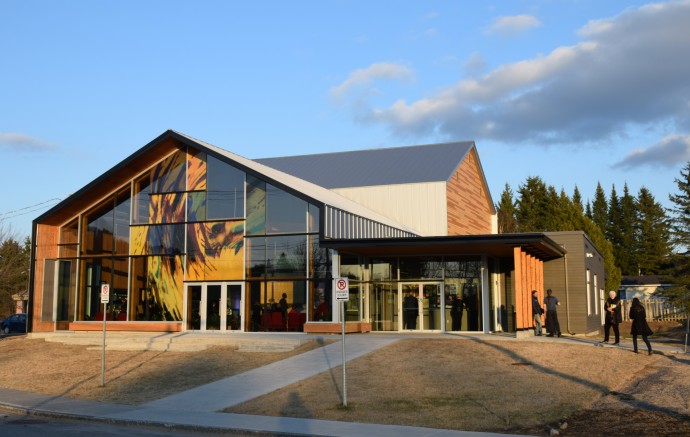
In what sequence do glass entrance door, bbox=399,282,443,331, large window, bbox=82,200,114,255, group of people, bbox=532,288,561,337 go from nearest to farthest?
group of people, bbox=532,288,561,337
glass entrance door, bbox=399,282,443,331
large window, bbox=82,200,114,255

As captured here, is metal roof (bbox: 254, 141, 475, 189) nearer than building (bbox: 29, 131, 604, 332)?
No

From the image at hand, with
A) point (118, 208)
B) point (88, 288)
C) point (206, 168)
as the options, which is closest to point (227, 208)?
point (206, 168)

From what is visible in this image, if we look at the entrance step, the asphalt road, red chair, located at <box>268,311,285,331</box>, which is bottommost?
the asphalt road

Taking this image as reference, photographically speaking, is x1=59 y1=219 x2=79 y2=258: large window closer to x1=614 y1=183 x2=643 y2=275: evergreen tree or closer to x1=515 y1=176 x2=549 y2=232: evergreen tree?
x1=515 y1=176 x2=549 y2=232: evergreen tree

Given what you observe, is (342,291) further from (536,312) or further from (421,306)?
(421,306)

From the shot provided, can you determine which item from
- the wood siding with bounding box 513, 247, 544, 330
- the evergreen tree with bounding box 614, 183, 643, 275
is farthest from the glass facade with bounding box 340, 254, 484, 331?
the evergreen tree with bounding box 614, 183, 643, 275

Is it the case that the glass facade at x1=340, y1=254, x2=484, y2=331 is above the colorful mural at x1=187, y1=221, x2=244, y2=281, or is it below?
below

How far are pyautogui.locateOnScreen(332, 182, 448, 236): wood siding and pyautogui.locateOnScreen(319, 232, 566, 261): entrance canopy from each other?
8.49 m

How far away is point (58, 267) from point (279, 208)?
11248 millimetres

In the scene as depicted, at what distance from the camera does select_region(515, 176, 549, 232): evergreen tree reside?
8206 cm

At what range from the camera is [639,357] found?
2130cm

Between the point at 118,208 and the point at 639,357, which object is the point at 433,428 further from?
the point at 118,208

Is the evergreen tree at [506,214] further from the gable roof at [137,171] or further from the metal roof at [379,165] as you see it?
the gable roof at [137,171]

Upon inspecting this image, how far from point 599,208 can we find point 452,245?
3518 inches
